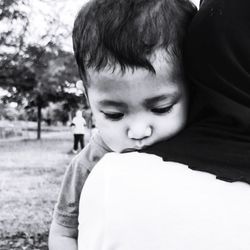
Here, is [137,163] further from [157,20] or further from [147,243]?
[157,20]

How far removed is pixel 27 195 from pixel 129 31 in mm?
8173

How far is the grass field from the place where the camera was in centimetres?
694

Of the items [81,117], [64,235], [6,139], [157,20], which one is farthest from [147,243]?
[6,139]

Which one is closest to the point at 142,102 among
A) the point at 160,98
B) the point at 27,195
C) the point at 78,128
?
the point at 160,98

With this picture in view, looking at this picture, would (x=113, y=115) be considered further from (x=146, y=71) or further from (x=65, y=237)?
(x=65, y=237)

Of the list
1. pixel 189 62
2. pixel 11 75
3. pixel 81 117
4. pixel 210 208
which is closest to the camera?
pixel 210 208

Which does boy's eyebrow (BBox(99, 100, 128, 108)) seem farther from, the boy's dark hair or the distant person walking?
the distant person walking

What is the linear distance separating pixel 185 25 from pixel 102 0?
0.28m

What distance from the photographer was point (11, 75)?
8688mm

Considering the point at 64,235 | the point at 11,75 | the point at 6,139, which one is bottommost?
the point at 6,139

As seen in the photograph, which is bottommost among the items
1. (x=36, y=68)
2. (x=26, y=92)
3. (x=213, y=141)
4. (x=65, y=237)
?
(x=26, y=92)

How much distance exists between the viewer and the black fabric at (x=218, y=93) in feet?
4.55

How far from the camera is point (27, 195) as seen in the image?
9.45m

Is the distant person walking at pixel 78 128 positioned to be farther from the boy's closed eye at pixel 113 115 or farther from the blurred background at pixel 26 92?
the boy's closed eye at pixel 113 115
